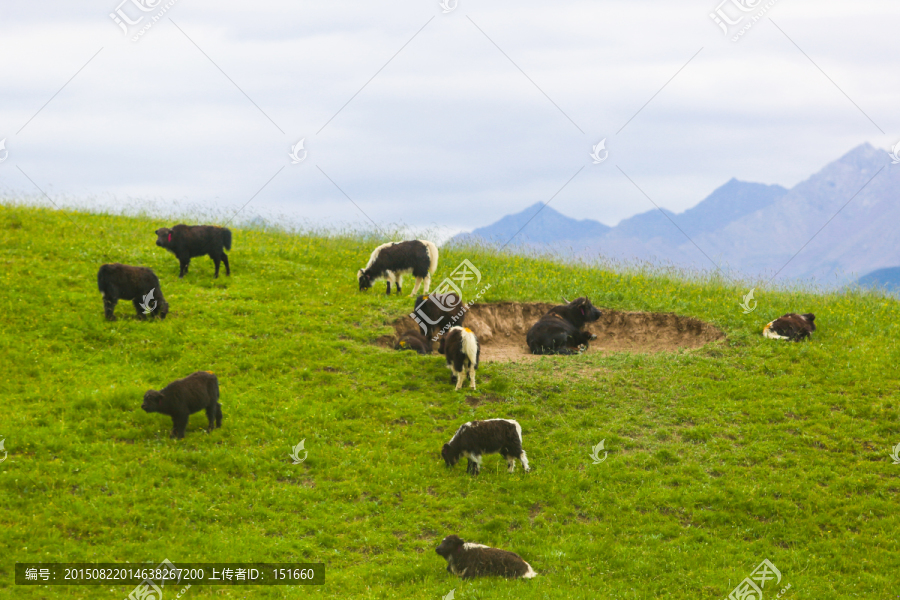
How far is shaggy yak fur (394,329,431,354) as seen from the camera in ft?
61.5

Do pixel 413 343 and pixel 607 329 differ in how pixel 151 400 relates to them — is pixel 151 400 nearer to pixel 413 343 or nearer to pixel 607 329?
pixel 413 343

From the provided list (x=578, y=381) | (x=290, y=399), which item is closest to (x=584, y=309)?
(x=578, y=381)

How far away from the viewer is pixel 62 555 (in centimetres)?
998

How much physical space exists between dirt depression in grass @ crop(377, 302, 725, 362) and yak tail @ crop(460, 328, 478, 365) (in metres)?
4.12

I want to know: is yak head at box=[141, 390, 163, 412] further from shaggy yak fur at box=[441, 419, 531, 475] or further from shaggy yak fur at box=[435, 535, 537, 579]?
shaggy yak fur at box=[435, 535, 537, 579]

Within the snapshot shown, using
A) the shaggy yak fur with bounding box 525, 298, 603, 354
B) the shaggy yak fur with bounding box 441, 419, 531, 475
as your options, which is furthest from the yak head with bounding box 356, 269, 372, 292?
the shaggy yak fur with bounding box 441, 419, 531, 475

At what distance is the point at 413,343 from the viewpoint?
61.9 feet

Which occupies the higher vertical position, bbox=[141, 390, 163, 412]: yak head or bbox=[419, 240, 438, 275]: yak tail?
bbox=[419, 240, 438, 275]: yak tail

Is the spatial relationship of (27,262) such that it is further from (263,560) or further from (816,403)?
(816,403)

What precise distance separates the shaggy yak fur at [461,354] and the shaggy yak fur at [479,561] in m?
6.15

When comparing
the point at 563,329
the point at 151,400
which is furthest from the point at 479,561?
the point at 563,329

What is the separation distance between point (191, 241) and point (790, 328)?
17.6 meters

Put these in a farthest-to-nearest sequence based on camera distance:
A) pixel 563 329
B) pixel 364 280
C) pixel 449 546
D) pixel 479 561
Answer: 1. pixel 364 280
2. pixel 563 329
3. pixel 449 546
4. pixel 479 561

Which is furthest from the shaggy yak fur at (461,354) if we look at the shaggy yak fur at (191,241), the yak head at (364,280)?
the shaggy yak fur at (191,241)
